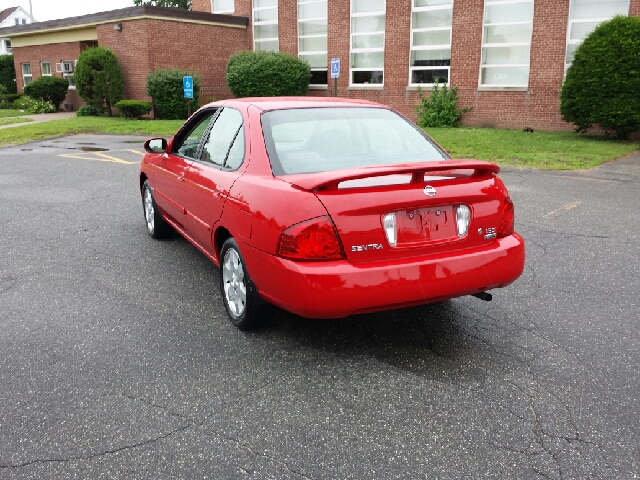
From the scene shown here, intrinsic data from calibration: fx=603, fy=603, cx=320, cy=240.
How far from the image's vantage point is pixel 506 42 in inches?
775

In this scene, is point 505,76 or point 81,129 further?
point 81,129

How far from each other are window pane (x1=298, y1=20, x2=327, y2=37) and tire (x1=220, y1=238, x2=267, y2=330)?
22.1 m

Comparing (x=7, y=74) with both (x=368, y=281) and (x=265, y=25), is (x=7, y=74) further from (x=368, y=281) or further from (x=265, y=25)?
(x=368, y=281)

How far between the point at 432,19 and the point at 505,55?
3.06 meters

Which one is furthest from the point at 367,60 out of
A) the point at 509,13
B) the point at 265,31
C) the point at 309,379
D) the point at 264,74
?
the point at 309,379

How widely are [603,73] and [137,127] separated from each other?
14.6 m

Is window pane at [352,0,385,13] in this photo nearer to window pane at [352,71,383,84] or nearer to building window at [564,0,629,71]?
window pane at [352,71,383,84]

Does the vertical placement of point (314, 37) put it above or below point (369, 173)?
above

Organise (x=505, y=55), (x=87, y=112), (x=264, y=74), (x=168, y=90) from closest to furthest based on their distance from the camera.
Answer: (x=505, y=55) → (x=264, y=74) → (x=168, y=90) → (x=87, y=112)

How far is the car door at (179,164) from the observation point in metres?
5.14

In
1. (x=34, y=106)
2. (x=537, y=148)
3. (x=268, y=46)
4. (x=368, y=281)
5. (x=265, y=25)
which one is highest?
(x=265, y=25)

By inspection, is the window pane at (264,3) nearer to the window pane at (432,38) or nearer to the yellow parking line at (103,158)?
the window pane at (432,38)

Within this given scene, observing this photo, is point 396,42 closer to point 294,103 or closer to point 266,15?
point 266,15

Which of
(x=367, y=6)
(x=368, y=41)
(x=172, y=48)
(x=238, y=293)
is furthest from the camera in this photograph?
(x=172, y=48)
